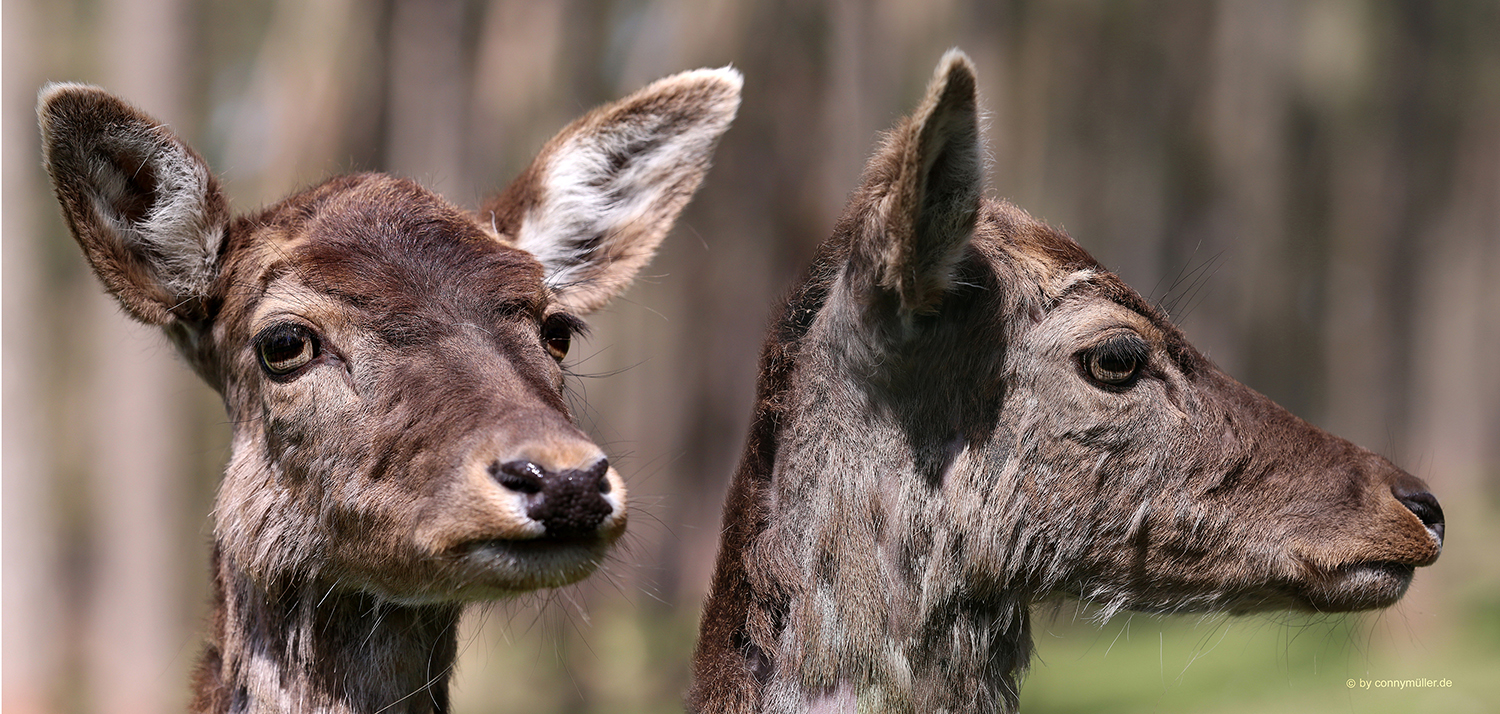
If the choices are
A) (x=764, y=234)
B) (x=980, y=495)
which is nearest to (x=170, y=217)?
(x=980, y=495)

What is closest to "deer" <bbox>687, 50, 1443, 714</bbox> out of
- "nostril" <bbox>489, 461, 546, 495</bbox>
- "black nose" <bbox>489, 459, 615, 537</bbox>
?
"black nose" <bbox>489, 459, 615, 537</bbox>

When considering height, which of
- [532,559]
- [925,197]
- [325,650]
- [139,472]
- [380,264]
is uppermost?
[925,197]

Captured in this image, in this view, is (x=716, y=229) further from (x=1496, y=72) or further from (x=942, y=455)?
(x=1496, y=72)

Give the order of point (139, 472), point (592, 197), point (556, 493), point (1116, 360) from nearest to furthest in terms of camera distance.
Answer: point (556, 493) < point (1116, 360) < point (592, 197) < point (139, 472)

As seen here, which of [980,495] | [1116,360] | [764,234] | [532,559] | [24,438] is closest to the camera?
[532,559]

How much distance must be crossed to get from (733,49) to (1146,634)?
808cm

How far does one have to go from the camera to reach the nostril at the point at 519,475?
3.11 m

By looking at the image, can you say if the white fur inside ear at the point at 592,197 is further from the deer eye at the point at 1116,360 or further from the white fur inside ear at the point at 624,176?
the deer eye at the point at 1116,360

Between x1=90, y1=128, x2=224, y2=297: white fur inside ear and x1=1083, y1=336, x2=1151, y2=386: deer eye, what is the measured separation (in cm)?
299

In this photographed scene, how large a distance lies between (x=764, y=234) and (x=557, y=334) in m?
9.18

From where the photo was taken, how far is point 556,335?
4.21 metres

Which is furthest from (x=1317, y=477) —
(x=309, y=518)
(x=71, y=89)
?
(x=71, y=89)

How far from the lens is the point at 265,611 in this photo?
3.80 m

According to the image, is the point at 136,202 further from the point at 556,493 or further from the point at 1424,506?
the point at 1424,506
